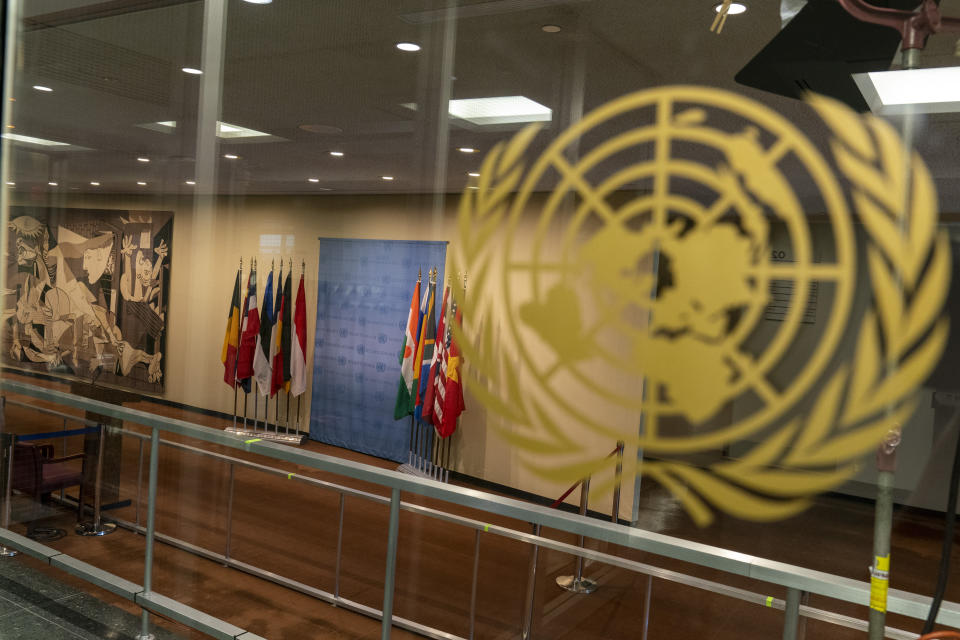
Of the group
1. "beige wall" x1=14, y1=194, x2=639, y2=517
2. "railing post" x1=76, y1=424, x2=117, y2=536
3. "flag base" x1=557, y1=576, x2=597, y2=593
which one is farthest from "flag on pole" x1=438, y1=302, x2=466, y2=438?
"railing post" x1=76, y1=424, x2=117, y2=536

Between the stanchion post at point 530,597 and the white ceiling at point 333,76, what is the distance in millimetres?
1148

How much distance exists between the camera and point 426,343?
2086mm

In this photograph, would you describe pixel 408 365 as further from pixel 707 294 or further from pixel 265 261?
pixel 707 294

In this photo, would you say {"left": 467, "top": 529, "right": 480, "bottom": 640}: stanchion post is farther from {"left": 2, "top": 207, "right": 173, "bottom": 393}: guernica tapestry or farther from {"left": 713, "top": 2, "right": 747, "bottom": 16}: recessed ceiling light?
{"left": 713, "top": 2, "right": 747, "bottom": 16}: recessed ceiling light

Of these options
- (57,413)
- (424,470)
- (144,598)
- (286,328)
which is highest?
(286,328)

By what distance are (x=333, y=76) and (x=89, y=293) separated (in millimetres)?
1597

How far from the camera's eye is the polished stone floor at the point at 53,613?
7.94 feet

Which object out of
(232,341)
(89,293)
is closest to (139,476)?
(89,293)

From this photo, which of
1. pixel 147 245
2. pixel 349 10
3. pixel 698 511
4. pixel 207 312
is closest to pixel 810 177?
pixel 698 511

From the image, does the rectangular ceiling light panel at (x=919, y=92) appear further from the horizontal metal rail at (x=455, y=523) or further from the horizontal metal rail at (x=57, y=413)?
the horizontal metal rail at (x=57, y=413)

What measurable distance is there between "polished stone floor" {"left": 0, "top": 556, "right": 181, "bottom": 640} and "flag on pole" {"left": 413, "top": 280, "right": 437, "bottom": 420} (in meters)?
1.31

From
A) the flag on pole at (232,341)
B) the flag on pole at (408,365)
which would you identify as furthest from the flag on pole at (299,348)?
the flag on pole at (408,365)

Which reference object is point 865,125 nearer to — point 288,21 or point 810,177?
point 810,177

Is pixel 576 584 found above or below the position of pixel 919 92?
below
